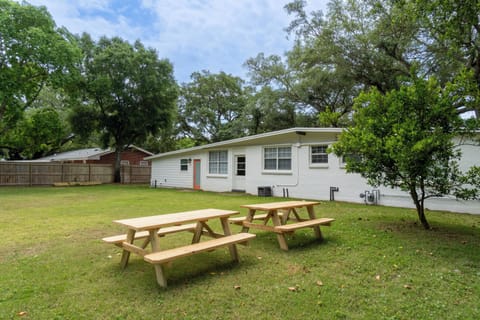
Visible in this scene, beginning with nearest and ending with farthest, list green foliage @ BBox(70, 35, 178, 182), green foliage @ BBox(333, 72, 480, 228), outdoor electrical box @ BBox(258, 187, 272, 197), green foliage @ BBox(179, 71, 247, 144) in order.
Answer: green foliage @ BBox(333, 72, 480, 228)
outdoor electrical box @ BBox(258, 187, 272, 197)
green foliage @ BBox(70, 35, 178, 182)
green foliage @ BBox(179, 71, 247, 144)

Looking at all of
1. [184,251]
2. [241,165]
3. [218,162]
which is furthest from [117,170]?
[184,251]

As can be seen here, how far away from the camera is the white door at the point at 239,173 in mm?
15016

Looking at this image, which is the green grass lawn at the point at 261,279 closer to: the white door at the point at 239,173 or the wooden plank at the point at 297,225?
the wooden plank at the point at 297,225

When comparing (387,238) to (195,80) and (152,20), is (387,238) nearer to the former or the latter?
(152,20)

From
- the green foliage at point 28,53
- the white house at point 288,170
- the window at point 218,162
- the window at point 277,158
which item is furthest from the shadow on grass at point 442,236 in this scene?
the green foliage at point 28,53

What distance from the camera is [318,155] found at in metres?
11.9

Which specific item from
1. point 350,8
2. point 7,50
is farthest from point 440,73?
point 7,50

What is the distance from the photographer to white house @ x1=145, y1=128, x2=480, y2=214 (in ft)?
33.1

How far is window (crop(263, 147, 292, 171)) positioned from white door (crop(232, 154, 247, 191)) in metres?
1.67

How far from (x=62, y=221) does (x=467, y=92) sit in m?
9.40

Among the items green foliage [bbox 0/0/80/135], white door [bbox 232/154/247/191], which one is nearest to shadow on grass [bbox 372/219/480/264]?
white door [bbox 232/154/247/191]

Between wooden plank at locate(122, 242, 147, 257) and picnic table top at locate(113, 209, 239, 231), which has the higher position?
picnic table top at locate(113, 209, 239, 231)

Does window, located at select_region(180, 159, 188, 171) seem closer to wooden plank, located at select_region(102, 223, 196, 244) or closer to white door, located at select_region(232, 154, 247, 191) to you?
white door, located at select_region(232, 154, 247, 191)

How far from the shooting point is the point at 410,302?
292 centimetres
